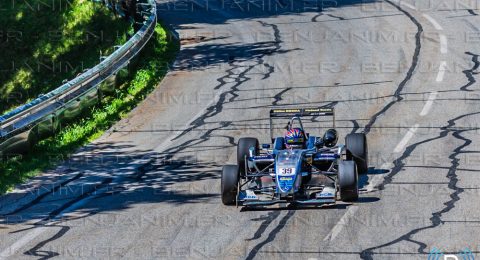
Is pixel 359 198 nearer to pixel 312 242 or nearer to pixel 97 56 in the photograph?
pixel 312 242

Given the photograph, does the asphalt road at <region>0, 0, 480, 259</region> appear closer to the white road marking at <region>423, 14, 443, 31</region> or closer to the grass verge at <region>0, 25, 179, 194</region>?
the white road marking at <region>423, 14, 443, 31</region>

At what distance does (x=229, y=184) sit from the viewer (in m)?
15.3

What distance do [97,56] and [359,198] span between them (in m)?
15.9

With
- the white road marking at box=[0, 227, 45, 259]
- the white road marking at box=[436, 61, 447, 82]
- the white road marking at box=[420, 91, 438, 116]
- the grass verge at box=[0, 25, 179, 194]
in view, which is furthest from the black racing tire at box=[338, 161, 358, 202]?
the white road marking at box=[436, 61, 447, 82]

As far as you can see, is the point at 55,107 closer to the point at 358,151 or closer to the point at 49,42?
the point at 358,151

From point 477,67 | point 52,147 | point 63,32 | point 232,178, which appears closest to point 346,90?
point 477,67

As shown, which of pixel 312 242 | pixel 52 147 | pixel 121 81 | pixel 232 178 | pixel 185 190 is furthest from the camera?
pixel 121 81

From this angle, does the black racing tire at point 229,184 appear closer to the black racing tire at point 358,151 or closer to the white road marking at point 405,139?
the black racing tire at point 358,151

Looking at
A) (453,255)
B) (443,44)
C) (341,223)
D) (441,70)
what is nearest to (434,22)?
(443,44)

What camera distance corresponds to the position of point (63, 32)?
3212 centimetres

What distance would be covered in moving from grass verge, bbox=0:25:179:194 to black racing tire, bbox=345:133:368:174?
19.5 feet

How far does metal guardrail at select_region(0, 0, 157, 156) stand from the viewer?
758 inches

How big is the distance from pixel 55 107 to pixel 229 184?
22.4 ft

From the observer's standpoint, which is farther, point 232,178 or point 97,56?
point 97,56
